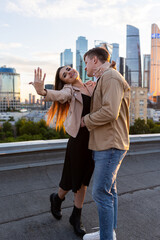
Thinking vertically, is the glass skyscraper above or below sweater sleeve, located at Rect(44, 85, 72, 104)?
above

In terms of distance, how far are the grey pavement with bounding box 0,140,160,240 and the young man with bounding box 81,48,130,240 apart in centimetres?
49

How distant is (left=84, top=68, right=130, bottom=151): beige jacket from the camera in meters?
1.55

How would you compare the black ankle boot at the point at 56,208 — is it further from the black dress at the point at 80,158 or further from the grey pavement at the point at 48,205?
the black dress at the point at 80,158

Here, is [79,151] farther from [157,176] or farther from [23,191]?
[157,176]

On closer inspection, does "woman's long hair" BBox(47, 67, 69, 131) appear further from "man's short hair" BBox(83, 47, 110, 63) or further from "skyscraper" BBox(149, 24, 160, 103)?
"skyscraper" BBox(149, 24, 160, 103)

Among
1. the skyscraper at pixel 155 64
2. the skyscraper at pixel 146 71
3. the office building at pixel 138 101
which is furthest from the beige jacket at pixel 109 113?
the skyscraper at pixel 146 71

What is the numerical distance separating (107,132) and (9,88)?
154241 millimetres

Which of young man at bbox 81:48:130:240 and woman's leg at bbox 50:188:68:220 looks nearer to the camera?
young man at bbox 81:48:130:240

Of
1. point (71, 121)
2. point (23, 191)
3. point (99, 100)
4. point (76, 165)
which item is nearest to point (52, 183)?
point (23, 191)

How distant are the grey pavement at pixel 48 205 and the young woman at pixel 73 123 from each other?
6.9 inches

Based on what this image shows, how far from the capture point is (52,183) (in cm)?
298

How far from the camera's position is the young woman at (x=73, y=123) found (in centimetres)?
187

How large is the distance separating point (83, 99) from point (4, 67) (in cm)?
16069

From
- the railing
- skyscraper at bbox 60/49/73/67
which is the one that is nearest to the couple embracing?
the railing
